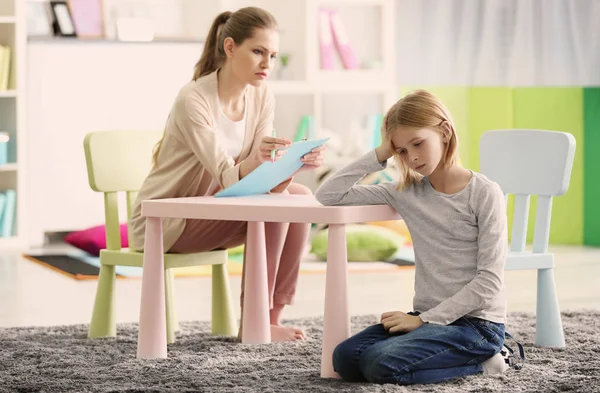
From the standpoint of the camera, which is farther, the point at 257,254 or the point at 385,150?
the point at 257,254

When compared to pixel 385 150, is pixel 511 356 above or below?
below

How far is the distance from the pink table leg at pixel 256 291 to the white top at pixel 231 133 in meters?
0.22

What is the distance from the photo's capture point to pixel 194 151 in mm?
2715

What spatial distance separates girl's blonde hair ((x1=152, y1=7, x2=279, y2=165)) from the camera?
2.76 meters

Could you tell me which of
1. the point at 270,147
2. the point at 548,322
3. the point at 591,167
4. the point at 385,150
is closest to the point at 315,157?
the point at 270,147

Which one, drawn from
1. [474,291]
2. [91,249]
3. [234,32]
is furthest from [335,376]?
[91,249]

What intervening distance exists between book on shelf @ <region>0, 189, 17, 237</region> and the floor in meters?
0.79

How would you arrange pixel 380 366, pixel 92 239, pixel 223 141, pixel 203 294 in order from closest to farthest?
pixel 380 366, pixel 223 141, pixel 203 294, pixel 92 239

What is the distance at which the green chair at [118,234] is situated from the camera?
2.89 m

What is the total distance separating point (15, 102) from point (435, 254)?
3.72 m

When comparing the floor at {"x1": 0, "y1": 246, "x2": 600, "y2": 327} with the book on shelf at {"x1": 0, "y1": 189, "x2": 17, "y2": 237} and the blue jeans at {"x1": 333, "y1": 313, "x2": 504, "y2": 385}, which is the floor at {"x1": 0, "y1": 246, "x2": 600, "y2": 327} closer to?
the book on shelf at {"x1": 0, "y1": 189, "x2": 17, "y2": 237}

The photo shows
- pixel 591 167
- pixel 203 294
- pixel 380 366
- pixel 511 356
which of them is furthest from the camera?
pixel 591 167

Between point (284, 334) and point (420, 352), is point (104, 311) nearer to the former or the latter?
point (284, 334)

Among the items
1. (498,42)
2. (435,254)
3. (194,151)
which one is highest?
(498,42)
